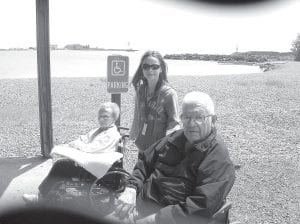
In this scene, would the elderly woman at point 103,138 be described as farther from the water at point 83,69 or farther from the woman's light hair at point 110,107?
the water at point 83,69

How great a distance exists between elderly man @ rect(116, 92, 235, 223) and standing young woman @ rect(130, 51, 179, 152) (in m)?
0.58

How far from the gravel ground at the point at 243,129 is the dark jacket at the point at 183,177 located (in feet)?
4.06

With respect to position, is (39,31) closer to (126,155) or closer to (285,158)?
(126,155)

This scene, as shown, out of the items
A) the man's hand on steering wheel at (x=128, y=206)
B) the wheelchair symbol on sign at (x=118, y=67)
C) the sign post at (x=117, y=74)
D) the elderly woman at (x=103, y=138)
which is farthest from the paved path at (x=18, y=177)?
the man's hand on steering wheel at (x=128, y=206)

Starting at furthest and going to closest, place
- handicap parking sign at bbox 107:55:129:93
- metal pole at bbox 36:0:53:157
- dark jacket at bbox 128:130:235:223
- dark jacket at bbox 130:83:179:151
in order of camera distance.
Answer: metal pole at bbox 36:0:53:157, handicap parking sign at bbox 107:55:129:93, dark jacket at bbox 130:83:179:151, dark jacket at bbox 128:130:235:223

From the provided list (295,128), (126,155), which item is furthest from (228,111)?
(126,155)

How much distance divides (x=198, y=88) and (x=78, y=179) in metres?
10.3

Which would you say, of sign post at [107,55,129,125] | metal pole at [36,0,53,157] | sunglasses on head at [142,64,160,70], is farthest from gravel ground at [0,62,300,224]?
sunglasses on head at [142,64,160,70]

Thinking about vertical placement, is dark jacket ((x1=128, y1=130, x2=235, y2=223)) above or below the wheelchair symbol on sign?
below

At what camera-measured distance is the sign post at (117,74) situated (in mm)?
3930

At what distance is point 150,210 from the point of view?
232cm

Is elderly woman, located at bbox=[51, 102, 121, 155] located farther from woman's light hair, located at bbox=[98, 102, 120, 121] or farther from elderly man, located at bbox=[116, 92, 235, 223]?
elderly man, located at bbox=[116, 92, 235, 223]

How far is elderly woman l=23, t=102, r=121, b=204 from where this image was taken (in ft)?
Answer: 10.4

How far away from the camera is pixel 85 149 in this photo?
128 inches
